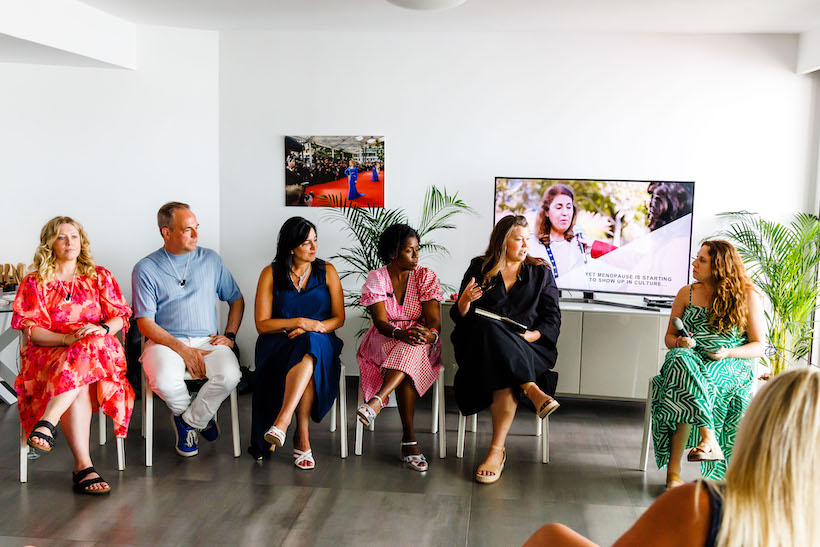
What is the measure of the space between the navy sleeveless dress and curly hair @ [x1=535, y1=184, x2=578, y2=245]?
5.45 ft

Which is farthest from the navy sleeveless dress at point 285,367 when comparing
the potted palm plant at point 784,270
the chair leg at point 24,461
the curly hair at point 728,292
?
the potted palm plant at point 784,270

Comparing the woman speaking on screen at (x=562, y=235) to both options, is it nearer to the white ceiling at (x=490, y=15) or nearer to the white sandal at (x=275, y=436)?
the white ceiling at (x=490, y=15)

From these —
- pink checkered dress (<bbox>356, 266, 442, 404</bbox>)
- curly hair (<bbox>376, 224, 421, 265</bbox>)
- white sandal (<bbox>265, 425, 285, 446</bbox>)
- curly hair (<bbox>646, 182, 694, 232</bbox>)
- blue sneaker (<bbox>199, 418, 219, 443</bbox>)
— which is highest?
curly hair (<bbox>646, 182, 694, 232</bbox>)

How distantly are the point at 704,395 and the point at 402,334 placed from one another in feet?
4.92

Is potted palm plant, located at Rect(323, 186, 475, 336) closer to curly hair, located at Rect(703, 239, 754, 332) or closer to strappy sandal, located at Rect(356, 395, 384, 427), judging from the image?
strappy sandal, located at Rect(356, 395, 384, 427)

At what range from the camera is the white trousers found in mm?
3518

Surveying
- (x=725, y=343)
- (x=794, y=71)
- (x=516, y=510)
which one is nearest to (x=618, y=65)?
(x=794, y=71)

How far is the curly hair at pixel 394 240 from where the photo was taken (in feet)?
12.7

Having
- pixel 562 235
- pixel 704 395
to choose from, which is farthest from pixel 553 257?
pixel 704 395

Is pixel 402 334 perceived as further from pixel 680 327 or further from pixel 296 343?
pixel 680 327

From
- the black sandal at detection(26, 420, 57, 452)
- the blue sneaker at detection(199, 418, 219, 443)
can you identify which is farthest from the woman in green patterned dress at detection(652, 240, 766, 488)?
the black sandal at detection(26, 420, 57, 452)

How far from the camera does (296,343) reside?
3654 mm

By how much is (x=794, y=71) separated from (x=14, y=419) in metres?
5.34

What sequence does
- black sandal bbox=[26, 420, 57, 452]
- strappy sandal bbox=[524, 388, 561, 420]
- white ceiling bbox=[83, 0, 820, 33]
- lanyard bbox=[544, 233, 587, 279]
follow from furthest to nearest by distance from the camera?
lanyard bbox=[544, 233, 587, 279], white ceiling bbox=[83, 0, 820, 33], strappy sandal bbox=[524, 388, 561, 420], black sandal bbox=[26, 420, 57, 452]
